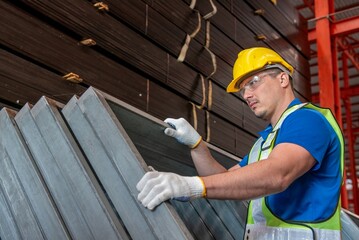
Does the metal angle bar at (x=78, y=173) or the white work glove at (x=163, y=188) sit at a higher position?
the metal angle bar at (x=78, y=173)

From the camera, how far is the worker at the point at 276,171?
2012mm

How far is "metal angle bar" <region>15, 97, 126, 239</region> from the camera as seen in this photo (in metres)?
1.90

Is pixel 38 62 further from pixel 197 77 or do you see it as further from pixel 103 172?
pixel 197 77

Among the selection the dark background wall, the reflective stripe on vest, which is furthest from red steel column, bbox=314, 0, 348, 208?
the reflective stripe on vest

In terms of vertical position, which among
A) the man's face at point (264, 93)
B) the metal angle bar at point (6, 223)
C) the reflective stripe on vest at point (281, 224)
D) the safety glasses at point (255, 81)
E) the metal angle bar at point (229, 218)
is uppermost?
the safety glasses at point (255, 81)

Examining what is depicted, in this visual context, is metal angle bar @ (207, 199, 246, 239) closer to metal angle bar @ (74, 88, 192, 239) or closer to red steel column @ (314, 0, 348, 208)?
metal angle bar @ (74, 88, 192, 239)

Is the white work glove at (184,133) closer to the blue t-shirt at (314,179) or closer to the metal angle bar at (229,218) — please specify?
the metal angle bar at (229,218)

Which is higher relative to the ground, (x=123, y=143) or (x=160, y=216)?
(x=123, y=143)

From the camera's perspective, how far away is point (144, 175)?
6.06 feet

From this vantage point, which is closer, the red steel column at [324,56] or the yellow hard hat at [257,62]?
the yellow hard hat at [257,62]

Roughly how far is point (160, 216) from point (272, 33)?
4830mm

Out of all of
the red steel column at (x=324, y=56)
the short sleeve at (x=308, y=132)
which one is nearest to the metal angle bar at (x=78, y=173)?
the short sleeve at (x=308, y=132)

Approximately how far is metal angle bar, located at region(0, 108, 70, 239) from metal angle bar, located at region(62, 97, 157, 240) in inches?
8.9

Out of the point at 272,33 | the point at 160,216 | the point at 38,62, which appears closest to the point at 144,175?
the point at 160,216
